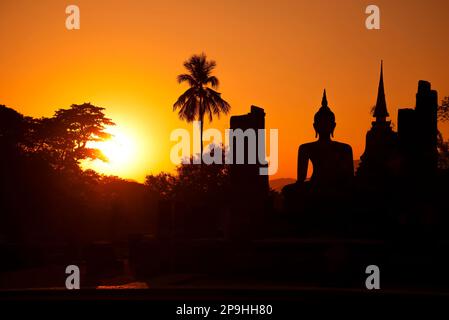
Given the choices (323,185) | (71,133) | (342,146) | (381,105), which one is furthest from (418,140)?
(71,133)

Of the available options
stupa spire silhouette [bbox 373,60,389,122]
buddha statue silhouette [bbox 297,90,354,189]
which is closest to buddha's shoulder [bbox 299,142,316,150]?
buddha statue silhouette [bbox 297,90,354,189]

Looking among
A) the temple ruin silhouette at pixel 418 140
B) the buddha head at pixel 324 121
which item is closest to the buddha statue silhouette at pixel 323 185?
the buddha head at pixel 324 121

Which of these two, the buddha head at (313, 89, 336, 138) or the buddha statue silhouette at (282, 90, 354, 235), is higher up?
the buddha head at (313, 89, 336, 138)

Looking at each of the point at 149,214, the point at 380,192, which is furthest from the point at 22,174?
the point at 380,192

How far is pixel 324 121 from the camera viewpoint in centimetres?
1744

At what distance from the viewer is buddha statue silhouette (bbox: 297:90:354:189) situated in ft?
57.0

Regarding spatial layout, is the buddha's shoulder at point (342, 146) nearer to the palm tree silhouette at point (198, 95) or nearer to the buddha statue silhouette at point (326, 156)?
the buddha statue silhouette at point (326, 156)

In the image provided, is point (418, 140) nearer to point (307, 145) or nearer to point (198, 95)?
point (307, 145)

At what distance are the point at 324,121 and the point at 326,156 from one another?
0.90m

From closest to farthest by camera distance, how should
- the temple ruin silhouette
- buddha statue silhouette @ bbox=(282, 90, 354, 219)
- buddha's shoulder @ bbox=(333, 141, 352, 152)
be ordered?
buddha statue silhouette @ bbox=(282, 90, 354, 219), buddha's shoulder @ bbox=(333, 141, 352, 152), the temple ruin silhouette

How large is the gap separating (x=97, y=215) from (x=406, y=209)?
23674 mm

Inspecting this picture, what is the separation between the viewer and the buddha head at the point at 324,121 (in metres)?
17.4

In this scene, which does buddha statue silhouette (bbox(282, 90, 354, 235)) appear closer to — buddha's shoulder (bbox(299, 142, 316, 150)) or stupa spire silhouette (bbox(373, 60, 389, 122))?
buddha's shoulder (bbox(299, 142, 316, 150))
